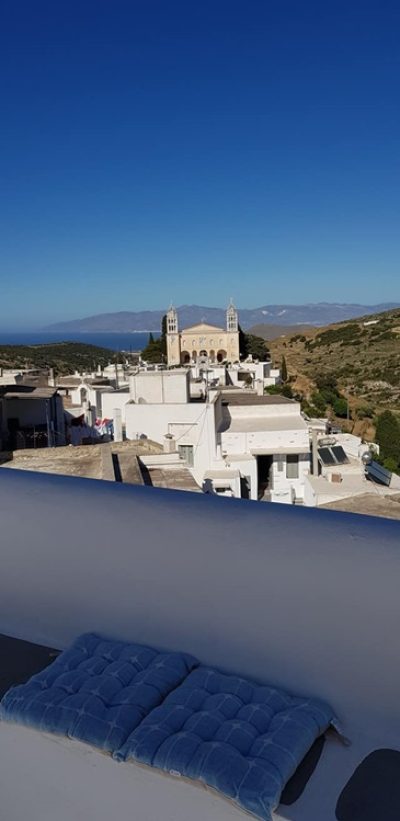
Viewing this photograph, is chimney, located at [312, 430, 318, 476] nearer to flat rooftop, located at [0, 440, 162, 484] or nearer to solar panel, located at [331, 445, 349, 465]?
solar panel, located at [331, 445, 349, 465]

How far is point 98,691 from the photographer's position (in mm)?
1263

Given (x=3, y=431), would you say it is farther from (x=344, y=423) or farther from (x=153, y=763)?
(x=344, y=423)

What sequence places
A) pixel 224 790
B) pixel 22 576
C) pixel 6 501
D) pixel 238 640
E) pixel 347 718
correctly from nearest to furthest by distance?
1. pixel 224 790
2. pixel 347 718
3. pixel 238 640
4. pixel 22 576
5. pixel 6 501

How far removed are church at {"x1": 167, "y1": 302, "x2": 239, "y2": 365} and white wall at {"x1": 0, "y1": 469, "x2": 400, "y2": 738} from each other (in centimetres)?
2951

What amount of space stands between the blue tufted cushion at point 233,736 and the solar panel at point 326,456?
23.4 ft

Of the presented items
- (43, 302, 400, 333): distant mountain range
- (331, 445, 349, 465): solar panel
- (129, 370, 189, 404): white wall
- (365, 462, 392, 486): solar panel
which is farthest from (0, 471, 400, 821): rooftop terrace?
(43, 302, 400, 333): distant mountain range

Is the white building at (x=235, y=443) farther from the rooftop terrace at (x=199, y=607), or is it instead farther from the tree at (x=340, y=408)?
the tree at (x=340, y=408)

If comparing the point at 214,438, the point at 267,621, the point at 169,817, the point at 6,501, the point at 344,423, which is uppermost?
the point at 6,501

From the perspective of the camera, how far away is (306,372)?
90.1 feet

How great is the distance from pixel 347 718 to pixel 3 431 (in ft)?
30.0

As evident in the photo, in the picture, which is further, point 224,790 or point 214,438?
point 214,438

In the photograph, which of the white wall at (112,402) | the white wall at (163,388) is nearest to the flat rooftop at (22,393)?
the white wall at (163,388)

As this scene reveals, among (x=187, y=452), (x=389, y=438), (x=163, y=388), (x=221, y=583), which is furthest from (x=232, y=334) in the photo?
(x=221, y=583)

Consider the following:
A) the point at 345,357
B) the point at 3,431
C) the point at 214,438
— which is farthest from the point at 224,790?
the point at 345,357
